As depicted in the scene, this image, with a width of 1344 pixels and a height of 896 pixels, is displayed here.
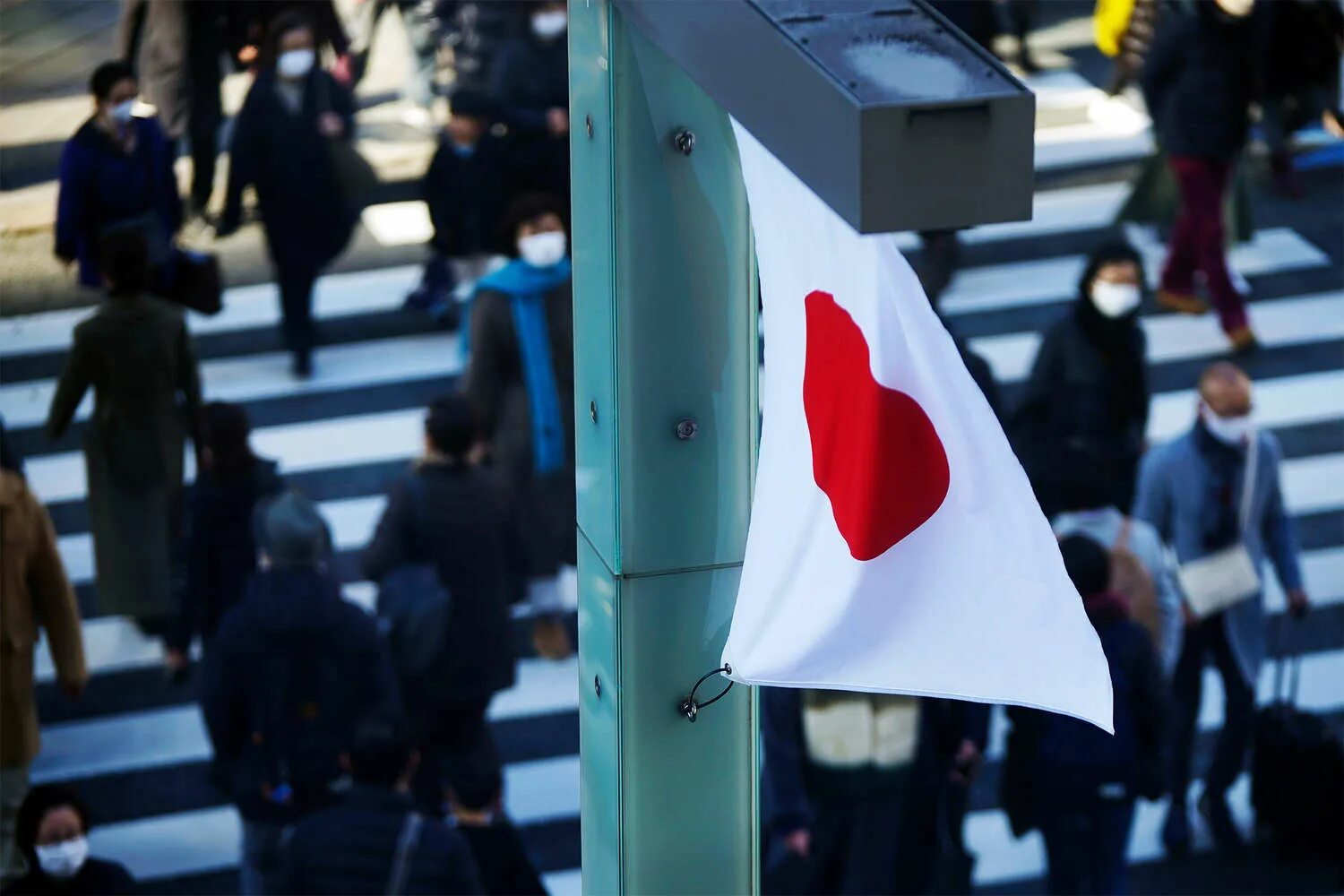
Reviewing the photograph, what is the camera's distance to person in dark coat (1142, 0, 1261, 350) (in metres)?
Answer: 10.4

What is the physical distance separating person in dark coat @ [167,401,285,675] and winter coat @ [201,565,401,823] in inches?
36.9

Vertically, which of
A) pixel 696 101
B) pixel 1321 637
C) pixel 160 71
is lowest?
pixel 1321 637

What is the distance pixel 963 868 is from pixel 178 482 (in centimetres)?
374

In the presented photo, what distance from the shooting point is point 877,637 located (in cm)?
311

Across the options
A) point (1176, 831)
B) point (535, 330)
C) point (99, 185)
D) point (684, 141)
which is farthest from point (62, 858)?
point (684, 141)

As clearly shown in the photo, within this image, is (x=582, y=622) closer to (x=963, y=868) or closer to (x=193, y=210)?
(x=963, y=868)

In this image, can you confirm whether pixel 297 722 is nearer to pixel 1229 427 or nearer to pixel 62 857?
pixel 62 857

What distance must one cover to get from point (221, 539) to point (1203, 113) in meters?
5.03

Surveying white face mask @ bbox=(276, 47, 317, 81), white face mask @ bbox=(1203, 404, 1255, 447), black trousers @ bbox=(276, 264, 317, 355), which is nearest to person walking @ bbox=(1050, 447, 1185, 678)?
white face mask @ bbox=(1203, 404, 1255, 447)

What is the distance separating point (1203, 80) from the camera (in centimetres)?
1040

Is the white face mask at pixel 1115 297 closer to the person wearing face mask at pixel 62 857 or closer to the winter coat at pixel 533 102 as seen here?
the winter coat at pixel 533 102

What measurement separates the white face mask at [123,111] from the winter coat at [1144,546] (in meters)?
4.41

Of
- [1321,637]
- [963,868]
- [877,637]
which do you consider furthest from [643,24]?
[1321,637]

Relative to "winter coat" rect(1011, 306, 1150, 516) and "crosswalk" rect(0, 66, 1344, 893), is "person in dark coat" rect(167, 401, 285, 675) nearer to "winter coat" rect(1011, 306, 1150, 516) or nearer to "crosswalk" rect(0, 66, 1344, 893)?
"crosswalk" rect(0, 66, 1344, 893)
